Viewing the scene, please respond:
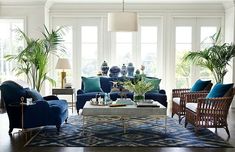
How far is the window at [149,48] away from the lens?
966 cm

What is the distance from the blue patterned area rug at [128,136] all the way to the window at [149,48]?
123 inches

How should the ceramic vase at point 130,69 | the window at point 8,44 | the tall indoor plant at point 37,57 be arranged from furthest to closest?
1. the window at point 8,44
2. the ceramic vase at point 130,69
3. the tall indoor plant at point 37,57

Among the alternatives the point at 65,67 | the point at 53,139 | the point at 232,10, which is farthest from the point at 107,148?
the point at 232,10

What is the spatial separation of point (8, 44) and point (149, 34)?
13.4 feet

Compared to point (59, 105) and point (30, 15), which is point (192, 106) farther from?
→ point (30, 15)

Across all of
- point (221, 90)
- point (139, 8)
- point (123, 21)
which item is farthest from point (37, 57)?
point (221, 90)

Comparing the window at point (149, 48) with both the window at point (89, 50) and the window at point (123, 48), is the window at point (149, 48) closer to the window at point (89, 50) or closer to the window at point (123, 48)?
the window at point (123, 48)

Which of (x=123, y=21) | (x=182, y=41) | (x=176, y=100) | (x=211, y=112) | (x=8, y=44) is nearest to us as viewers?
(x=211, y=112)

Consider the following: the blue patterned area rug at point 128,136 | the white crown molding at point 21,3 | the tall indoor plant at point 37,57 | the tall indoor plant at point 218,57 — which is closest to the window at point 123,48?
the tall indoor plant at point 218,57

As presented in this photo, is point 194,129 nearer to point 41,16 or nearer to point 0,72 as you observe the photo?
point 41,16

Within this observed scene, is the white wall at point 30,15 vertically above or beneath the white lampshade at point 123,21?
above

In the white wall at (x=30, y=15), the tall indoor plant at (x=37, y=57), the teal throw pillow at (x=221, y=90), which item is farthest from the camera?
the white wall at (x=30, y=15)

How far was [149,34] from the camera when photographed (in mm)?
9672

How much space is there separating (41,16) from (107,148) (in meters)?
5.19
